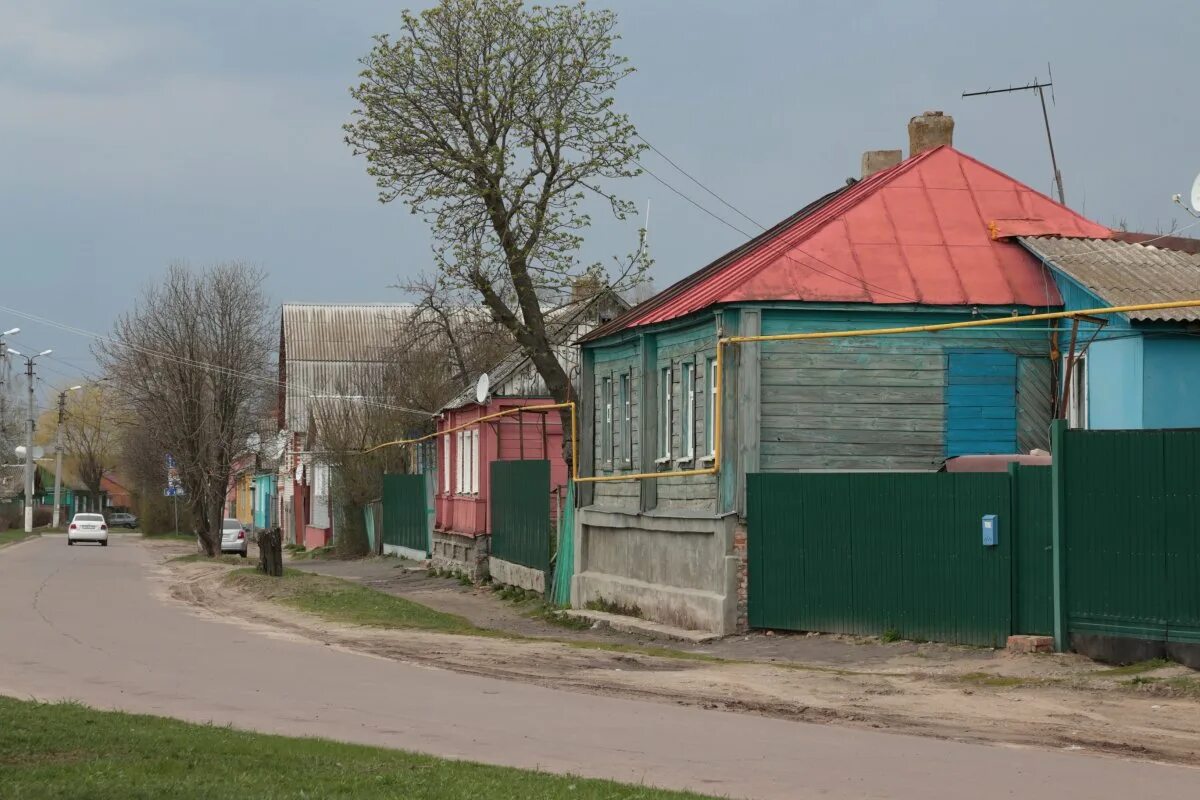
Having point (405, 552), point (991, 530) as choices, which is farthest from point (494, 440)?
point (991, 530)

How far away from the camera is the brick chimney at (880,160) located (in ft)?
90.9

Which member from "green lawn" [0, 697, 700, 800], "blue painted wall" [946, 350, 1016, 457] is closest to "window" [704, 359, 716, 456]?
"blue painted wall" [946, 350, 1016, 457]

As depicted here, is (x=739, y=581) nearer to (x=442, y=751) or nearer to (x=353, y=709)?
(x=353, y=709)

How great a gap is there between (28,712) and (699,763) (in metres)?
4.74

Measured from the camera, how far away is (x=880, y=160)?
27.8m

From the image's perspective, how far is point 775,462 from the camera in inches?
832

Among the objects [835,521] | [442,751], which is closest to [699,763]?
[442,751]

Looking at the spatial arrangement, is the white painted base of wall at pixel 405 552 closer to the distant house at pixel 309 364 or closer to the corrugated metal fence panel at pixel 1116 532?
the distant house at pixel 309 364

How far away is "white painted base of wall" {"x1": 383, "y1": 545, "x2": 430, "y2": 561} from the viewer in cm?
4478

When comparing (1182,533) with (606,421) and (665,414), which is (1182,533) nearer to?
(665,414)

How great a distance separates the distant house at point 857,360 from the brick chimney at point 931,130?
2.15 m

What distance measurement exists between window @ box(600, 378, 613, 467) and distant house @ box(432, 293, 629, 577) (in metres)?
8.14

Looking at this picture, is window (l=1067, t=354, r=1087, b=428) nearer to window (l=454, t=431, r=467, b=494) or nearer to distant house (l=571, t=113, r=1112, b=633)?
distant house (l=571, t=113, r=1112, b=633)

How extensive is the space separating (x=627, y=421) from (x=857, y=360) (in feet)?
20.0
